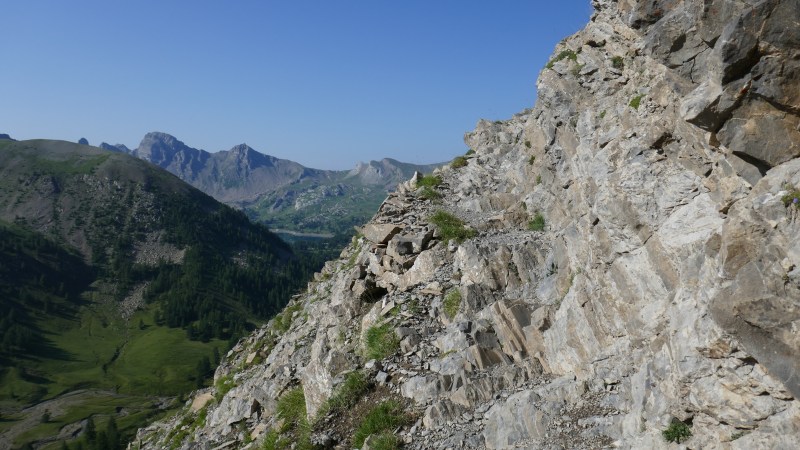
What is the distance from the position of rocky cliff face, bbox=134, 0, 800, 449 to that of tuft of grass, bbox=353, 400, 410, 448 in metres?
0.39

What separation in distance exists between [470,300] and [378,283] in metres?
9.09

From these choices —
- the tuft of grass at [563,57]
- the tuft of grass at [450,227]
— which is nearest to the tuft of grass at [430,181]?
the tuft of grass at [450,227]

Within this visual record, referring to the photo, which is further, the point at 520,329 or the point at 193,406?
the point at 193,406

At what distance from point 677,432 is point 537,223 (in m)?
17.8

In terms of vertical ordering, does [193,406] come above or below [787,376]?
below

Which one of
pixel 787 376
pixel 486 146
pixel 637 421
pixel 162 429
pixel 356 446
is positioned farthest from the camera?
pixel 162 429

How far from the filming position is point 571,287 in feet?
71.3

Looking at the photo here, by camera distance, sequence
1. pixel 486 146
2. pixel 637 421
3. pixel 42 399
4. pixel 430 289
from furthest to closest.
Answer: pixel 42 399 → pixel 486 146 → pixel 430 289 → pixel 637 421

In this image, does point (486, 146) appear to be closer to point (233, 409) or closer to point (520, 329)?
point (520, 329)

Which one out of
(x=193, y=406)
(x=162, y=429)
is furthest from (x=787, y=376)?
(x=162, y=429)

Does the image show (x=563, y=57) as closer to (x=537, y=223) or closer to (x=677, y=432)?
(x=537, y=223)

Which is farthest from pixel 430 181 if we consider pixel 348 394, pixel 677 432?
pixel 677 432

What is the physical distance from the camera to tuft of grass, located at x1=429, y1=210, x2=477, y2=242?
31.4 meters

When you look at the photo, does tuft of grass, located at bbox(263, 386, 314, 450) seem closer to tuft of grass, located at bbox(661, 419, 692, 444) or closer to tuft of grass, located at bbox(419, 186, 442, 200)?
tuft of grass, located at bbox(661, 419, 692, 444)
